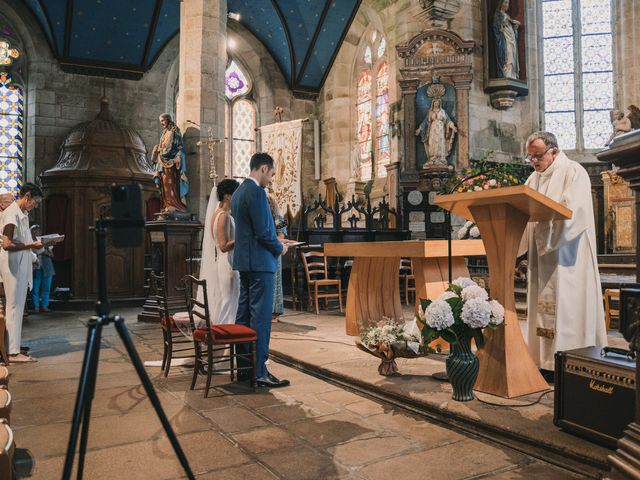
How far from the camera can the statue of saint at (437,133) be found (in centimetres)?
1156

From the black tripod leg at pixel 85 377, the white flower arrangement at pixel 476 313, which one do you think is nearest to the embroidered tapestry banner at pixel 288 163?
the white flower arrangement at pixel 476 313

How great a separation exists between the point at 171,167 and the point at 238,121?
23.0 feet

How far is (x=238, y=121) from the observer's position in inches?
604

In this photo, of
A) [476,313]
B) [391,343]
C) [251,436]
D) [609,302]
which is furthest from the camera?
[609,302]

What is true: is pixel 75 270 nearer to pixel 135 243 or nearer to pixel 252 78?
pixel 252 78

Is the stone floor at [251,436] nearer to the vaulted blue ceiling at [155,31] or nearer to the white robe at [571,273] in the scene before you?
the white robe at [571,273]

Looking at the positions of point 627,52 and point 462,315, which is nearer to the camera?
point 462,315

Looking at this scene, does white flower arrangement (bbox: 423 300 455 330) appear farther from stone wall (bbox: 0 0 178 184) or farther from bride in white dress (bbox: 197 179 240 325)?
stone wall (bbox: 0 0 178 184)

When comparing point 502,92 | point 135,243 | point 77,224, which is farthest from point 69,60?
point 135,243

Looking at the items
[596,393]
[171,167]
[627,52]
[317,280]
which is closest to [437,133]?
[627,52]


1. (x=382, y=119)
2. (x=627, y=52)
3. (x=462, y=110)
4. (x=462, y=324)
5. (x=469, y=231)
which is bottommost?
(x=462, y=324)

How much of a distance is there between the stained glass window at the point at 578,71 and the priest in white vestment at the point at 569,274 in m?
9.79

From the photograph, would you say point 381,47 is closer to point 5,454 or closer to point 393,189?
point 393,189

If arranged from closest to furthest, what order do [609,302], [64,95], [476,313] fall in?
[476,313]
[609,302]
[64,95]
